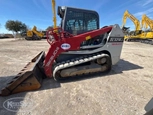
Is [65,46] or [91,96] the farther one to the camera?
[65,46]

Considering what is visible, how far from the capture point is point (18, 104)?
2693mm

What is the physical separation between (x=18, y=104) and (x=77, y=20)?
11.0 ft

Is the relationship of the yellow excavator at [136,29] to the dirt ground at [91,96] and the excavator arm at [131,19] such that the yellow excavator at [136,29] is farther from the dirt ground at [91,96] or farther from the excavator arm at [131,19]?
the dirt ground at [91,96]

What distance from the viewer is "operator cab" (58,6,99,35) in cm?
432

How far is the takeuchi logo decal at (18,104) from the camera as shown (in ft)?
8.32

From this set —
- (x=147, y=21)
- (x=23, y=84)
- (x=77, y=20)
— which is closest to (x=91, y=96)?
(x=23, y=84)

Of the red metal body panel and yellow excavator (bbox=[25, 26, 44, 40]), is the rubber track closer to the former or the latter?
the red metal body panel

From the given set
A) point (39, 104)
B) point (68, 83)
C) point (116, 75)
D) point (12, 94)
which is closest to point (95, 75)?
point (116, 75)

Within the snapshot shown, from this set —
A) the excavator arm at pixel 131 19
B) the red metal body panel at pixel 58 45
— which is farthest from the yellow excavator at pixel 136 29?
the red metal body panel at pixel 58 45

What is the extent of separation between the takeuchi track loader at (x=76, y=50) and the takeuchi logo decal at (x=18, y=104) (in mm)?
396

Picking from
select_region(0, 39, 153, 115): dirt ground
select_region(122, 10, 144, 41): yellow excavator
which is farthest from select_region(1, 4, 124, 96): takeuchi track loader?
select_region(122, 10, 144, 41): yellow excavator

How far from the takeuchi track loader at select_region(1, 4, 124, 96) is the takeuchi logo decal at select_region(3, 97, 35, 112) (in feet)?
1.30

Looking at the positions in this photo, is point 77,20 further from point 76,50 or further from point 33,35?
point 33,35

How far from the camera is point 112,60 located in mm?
4559
